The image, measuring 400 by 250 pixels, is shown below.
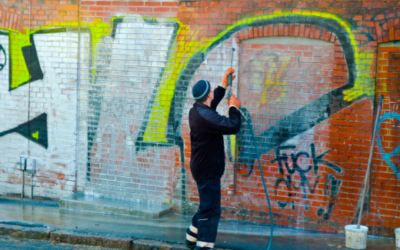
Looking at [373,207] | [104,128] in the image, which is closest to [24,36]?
[104,128]

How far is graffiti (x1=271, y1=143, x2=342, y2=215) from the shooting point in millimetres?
6562

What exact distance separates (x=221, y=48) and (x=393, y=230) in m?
3.33

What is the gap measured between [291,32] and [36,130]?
4441 mm

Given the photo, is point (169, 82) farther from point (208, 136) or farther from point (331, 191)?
point (331, 191)

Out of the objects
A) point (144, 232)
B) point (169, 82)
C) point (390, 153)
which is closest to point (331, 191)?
point (390, 153)

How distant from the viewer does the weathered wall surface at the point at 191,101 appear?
20.6 feet

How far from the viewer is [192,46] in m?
7.06

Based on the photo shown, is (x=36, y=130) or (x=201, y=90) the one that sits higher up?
(x=201, y=90)

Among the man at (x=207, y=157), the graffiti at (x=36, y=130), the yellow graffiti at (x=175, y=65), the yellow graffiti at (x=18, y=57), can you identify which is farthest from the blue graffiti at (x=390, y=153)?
the yellow graffiti at (x=18, y=57)

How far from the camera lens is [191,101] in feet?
23.4

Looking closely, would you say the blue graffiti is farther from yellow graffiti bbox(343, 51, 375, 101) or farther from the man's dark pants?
the man's dark pants

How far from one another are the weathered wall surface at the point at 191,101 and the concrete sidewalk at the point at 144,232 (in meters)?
0.33

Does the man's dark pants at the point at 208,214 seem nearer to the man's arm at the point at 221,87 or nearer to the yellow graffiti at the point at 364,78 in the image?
the man's arm at the point at 221,87

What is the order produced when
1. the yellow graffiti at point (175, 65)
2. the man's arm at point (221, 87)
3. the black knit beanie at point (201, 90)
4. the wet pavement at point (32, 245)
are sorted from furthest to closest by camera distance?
the yellow graffiti at point (175, 65)
the wet pavement at point (32, 245)
the man's arm at point (221, 87)
the black knit beanie at point (201, 90)
